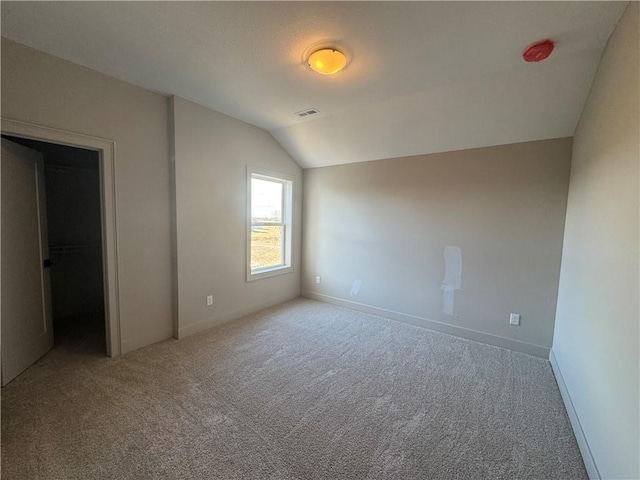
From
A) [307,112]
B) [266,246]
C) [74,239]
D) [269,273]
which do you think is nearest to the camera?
[307,112]

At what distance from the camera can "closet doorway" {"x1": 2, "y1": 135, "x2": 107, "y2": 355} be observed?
338 centimetres

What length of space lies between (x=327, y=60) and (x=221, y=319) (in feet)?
9.97

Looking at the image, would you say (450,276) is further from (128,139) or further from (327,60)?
(128,139)

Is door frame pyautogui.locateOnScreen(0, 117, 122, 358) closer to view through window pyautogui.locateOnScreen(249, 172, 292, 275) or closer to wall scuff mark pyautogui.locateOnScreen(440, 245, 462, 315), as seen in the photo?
view through window pyautogui.locateOnScreen(249, 172, 292, 275)

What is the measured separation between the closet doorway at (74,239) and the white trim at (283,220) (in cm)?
180

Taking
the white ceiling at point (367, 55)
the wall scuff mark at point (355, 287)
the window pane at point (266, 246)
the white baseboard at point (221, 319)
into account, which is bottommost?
the white baseboard at point (221, 319)

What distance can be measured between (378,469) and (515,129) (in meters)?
3.13

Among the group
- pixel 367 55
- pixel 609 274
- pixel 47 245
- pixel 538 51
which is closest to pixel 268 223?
pixel 47 245

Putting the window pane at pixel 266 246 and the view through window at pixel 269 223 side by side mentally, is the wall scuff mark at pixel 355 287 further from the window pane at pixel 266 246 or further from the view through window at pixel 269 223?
the window pane at pixel 266 246

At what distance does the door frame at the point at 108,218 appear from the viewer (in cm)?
222

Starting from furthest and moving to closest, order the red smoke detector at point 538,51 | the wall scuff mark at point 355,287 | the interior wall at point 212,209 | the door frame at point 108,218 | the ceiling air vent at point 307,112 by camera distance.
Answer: the wall scuff mark at point 355,287, the ceiling air vent at point 307,112, the interior wall at point 212,209, the door frame at point 108,218, the red smoke detector at point 538,51

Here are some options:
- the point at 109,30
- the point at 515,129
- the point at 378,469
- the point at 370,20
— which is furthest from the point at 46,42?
the point at 515,129

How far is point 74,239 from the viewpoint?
3.62 meters

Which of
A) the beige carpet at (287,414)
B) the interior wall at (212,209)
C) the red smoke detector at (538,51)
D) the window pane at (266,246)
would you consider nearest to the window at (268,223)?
the window pane at (266,246)
